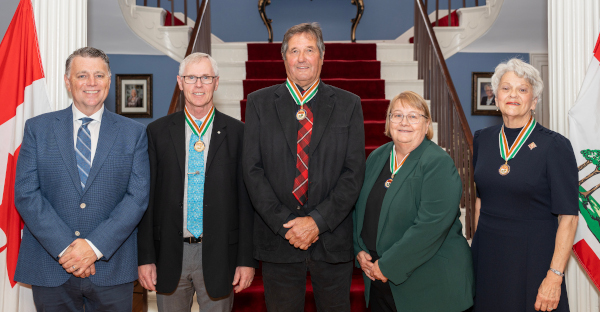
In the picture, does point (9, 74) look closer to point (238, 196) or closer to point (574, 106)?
point (238, 196)

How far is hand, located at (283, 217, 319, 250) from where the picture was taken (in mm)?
1914

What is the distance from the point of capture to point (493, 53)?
6.20 m

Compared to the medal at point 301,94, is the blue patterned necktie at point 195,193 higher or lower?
lower

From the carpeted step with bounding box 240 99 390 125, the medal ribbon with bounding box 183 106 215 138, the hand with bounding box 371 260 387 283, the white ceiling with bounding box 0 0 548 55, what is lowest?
the hand with bounding box 371 260 387 283

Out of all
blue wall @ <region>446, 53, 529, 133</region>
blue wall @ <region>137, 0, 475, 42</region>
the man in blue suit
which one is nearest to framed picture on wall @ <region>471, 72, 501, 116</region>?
blue wall @ <region>446, 53, 529, 133</region>

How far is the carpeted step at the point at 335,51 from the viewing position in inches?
215

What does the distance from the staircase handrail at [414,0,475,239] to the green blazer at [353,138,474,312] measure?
144 centimetres

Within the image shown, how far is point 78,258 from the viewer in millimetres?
1844

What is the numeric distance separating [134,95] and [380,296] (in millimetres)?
5183

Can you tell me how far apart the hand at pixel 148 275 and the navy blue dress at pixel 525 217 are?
1.49 m

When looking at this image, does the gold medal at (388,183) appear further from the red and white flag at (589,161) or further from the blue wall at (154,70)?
the blue wall at (154,70)

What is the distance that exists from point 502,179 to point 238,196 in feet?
3.96

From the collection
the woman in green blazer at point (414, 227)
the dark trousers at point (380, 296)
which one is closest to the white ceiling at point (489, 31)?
the woman in green blazer at point (414, 227)

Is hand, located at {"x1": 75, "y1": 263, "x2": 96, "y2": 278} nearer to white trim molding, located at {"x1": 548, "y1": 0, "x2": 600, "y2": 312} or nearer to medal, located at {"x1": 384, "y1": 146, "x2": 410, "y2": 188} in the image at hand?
medal, located at {"x1": 384, "y1": 146, "x2": 410, "y2": 188}
